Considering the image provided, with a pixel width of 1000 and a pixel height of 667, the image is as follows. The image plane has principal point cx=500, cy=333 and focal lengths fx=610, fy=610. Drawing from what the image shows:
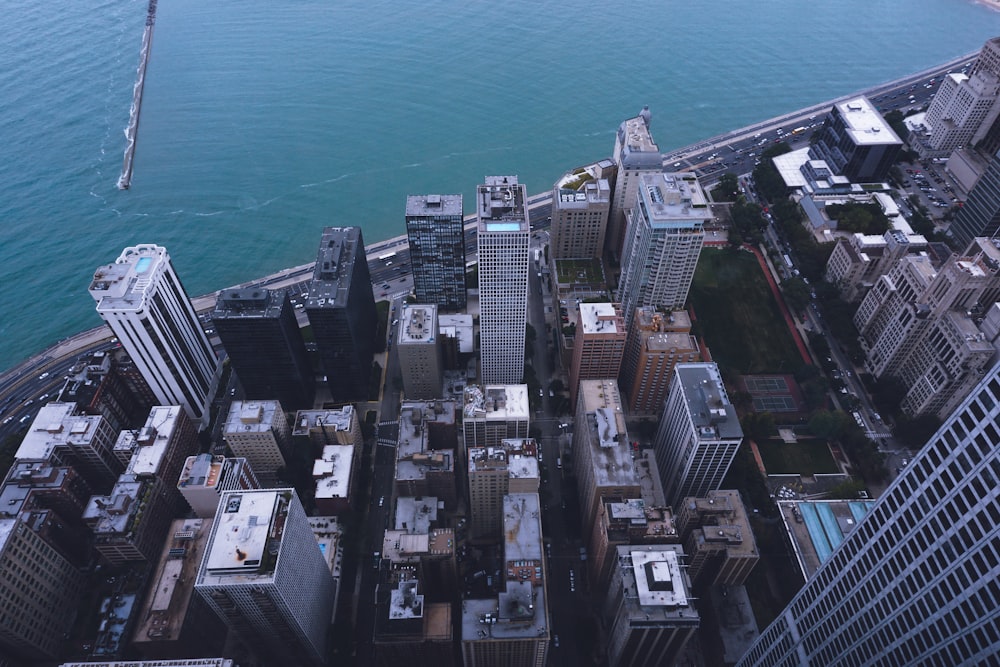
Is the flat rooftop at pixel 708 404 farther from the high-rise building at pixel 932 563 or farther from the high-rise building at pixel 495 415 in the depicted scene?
the high-rise building at pixel 932 563

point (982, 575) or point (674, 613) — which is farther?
point (674, 613)

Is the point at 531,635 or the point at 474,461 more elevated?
the point at 474,461

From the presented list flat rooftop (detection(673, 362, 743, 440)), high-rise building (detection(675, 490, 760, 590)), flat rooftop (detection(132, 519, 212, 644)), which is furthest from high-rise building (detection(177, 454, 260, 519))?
flat rooftop (detection(673, 362, 743, 440))

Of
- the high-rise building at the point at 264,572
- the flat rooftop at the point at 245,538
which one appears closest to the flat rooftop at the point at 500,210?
the high-rise building at the point at 264,572

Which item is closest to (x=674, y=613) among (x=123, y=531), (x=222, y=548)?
(x=222, y=548)

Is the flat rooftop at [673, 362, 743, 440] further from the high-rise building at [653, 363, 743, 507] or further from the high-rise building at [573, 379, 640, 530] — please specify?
the high-rise building at [573, 379, 640, 530]

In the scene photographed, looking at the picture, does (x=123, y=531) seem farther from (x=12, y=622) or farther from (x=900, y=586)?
(x=900, y=586)

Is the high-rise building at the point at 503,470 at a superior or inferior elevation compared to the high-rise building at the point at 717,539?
superior
